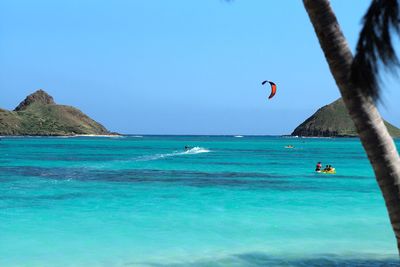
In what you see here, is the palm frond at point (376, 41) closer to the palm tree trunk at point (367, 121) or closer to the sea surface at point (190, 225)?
the palm tree trunk at point (367, 121)

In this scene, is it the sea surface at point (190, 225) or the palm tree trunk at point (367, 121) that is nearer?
the palm tree trunk at point (367, 121)

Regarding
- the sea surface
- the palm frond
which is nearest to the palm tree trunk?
the palm frond

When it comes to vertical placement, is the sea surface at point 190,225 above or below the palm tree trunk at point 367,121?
below

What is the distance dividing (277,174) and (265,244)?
28.6m

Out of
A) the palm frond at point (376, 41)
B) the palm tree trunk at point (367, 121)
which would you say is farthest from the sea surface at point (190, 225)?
the palm frond at point (376, 41)

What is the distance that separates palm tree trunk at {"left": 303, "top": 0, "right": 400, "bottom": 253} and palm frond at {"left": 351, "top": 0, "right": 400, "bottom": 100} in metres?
0.39

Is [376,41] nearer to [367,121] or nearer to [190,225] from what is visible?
[367,121]

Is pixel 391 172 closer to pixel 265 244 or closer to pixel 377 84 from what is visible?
pixel 377 84

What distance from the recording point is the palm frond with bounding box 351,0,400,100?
401 cm

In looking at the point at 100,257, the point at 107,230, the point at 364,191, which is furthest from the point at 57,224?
the point at 364,191

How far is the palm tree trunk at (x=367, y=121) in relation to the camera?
4.52 metres

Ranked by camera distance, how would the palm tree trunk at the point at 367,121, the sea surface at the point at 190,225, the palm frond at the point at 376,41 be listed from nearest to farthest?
the palm frond at the point at 376,41 < the palm tree trunk at the point at 367,121 < the sea surface at the point at 190,225

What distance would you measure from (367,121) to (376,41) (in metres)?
0.72

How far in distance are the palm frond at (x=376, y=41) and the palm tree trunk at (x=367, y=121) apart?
1.28ft
